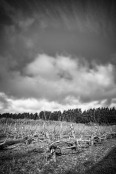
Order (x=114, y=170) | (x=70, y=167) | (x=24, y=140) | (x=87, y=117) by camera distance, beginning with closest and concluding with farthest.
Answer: (x=114, y=170)
(x=70, y=167)
(x=24, y=140)
(x=87, y=117)

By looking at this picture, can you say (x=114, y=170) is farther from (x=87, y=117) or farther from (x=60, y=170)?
(x=87, y=117)

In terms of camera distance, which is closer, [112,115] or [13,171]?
[13,171]

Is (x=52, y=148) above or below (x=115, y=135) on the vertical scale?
above

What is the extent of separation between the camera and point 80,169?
8125 millimetres

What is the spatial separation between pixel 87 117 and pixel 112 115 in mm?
20305

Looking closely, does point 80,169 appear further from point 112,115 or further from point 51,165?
point 112,115

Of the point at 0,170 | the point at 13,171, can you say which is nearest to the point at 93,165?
the point at 13,171

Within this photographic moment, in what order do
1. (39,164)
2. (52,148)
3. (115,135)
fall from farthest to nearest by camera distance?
1. (115,135)
2. (52,148)
3. (39,164)

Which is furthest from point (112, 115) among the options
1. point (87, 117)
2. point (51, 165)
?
point (51, 165)

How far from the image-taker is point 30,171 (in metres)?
8.02

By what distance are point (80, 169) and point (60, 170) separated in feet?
4.85

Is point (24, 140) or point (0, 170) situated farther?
point (24, 140)

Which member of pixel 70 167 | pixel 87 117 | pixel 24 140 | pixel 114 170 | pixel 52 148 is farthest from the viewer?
pixel 87 117

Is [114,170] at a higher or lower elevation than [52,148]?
lower
